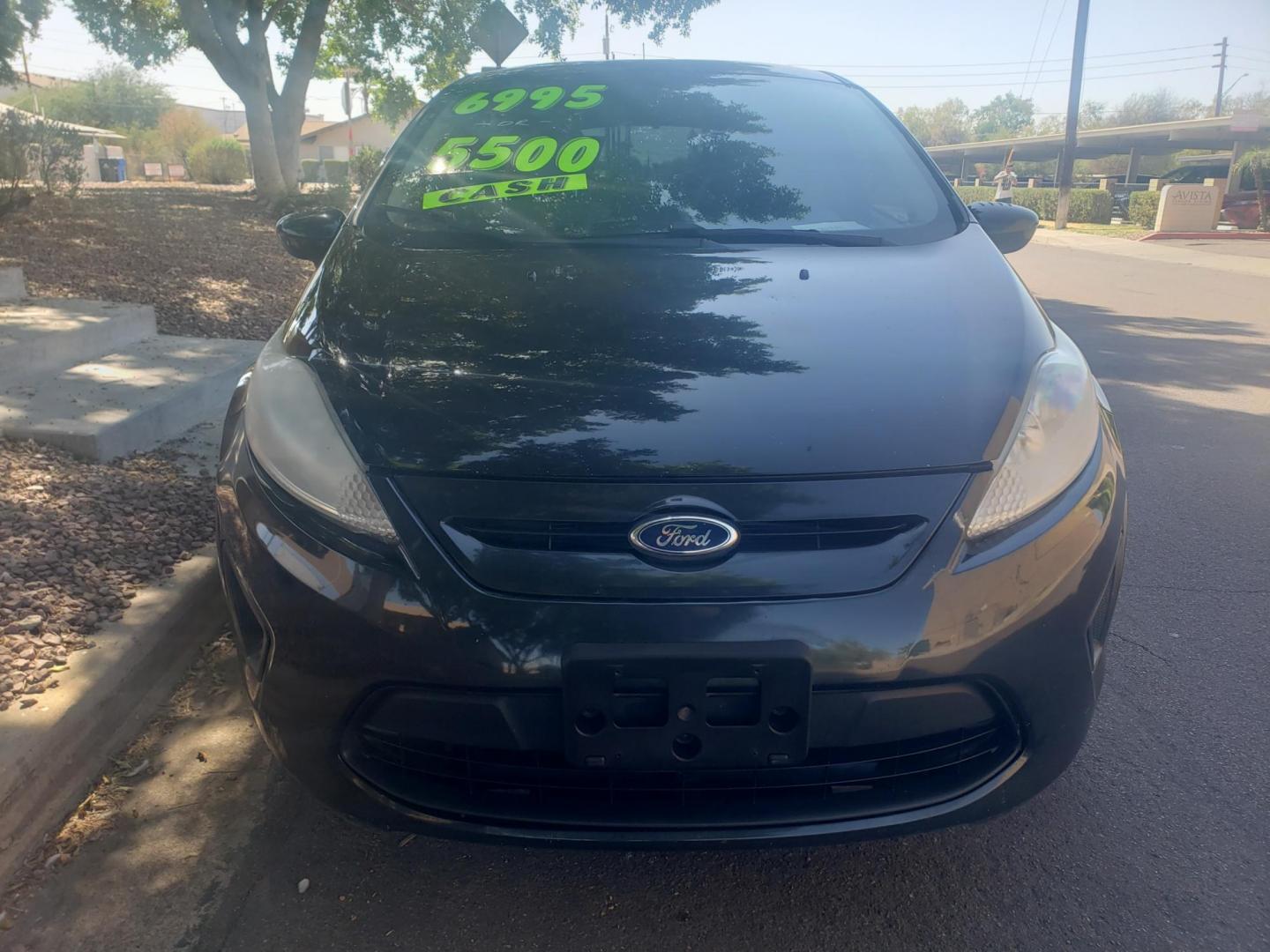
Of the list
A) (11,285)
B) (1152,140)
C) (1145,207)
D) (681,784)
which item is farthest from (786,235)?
(1152,140)

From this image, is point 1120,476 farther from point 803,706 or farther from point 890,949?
point 890,949

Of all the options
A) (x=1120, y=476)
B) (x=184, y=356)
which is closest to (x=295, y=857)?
(x=1120, y=476)

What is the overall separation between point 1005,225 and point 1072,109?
28520 mm

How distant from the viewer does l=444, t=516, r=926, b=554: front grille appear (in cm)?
169

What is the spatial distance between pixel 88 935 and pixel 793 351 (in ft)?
5.79

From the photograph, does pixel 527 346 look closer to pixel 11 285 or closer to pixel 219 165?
pixel 11 285

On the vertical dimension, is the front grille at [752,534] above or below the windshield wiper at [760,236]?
below

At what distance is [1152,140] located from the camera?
4466 cm

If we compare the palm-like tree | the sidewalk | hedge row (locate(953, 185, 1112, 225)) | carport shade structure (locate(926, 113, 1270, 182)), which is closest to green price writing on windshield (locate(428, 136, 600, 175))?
the sidewalk

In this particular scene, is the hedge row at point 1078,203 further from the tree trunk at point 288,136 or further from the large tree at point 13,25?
the large tree at point 13,25

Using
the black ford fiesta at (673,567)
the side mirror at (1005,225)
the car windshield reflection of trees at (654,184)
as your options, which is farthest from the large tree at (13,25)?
the black ford fiesta at (673,567)

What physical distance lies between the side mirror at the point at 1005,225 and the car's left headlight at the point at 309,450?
2.18 metres

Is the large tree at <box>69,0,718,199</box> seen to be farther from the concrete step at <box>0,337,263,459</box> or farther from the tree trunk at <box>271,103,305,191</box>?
the concrete step at <box>0,337,263,459</box>

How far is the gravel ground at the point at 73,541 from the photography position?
265 cm
